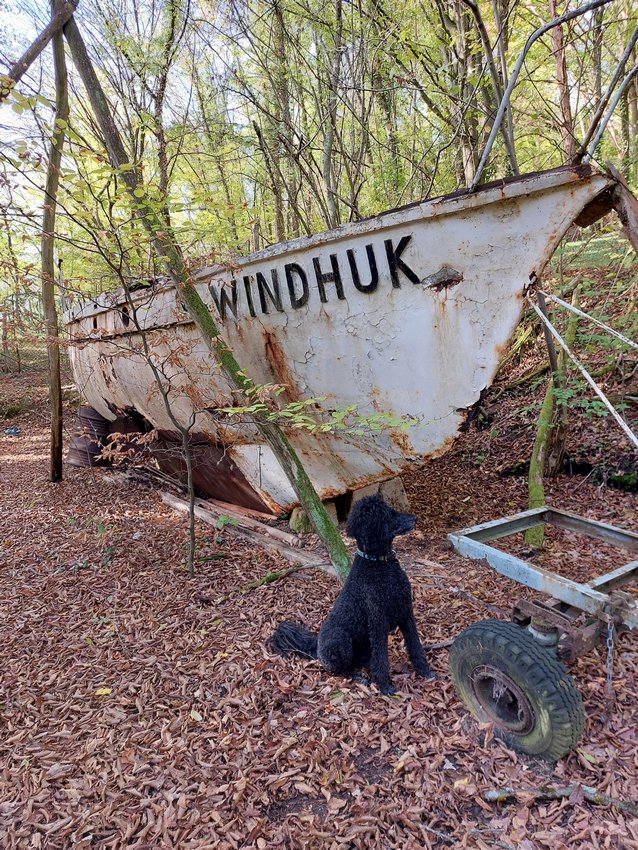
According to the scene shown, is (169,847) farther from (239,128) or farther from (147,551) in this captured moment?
(239,128)

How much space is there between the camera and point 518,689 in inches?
72.2

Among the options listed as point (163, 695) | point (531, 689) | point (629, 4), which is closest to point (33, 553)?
point (163, 695)

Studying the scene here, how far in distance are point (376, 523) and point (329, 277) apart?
5.81 feet

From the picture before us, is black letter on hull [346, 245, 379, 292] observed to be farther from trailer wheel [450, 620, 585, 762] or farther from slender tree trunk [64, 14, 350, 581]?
trailer wheel [450, 620, 585, 762]

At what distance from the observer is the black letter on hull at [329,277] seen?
3.17m

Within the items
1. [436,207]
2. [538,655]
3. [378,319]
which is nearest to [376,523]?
[538,655]

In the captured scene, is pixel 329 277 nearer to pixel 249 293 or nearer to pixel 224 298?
pixel 249 293

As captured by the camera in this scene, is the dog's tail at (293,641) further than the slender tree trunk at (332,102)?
No

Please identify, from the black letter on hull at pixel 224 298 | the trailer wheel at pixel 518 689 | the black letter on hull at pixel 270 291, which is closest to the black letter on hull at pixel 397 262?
the black letter on hull at pixel 270 291

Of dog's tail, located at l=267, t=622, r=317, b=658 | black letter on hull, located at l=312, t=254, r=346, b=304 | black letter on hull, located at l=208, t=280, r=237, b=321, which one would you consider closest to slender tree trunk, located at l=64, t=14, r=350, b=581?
black letter on hull, located at l=208, t=280, r=237, b=321

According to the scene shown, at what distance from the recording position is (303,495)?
311cm

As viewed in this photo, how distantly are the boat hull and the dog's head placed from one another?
0.69 metres

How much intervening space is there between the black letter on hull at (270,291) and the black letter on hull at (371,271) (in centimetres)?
61

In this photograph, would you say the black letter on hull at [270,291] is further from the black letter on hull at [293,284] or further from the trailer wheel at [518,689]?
the trailer wheel at [518,689]
